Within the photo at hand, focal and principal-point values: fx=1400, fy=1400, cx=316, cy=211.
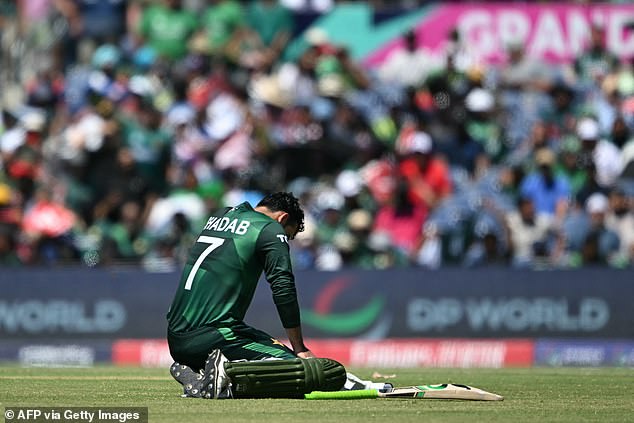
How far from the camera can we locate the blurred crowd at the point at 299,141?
1889 cm

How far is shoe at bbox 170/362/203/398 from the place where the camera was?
10.1m

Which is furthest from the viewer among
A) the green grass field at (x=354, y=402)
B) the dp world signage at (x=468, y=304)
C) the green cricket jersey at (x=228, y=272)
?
the dp world signage at (x=468, y=304)

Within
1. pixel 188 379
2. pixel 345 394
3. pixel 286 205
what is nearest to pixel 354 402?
pixel 345 394

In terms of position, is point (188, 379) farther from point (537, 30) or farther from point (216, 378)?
point (537, 30)

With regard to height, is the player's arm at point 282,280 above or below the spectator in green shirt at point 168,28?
below

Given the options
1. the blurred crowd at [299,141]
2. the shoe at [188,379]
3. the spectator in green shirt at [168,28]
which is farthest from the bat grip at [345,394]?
the spectator in green shirt at [168,28]

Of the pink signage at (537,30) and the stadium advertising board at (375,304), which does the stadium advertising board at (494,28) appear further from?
the stadium advertising board at (375,304)

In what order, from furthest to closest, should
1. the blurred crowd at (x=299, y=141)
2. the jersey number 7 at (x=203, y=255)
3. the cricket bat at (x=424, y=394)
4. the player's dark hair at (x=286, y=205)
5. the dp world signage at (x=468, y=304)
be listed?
the blurred crowd at (x=299, y=141), the dp world signage at (x=468, y=304), the player's dark hair at (x=286, y=205), the jersey number 7 at (x=203, y=255), the cricket bat at (x=424, y=394)

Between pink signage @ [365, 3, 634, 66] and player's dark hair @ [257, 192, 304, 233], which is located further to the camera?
pink signage @ [365, 3, 634, 66]

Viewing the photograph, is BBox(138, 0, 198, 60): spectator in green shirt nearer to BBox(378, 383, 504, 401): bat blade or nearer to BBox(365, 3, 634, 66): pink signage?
BBox(365, 3, 634, 66): pink signage

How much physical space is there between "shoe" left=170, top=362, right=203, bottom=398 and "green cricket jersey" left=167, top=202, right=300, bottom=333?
304 millimetres

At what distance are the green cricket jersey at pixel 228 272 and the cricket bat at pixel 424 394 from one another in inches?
35.4

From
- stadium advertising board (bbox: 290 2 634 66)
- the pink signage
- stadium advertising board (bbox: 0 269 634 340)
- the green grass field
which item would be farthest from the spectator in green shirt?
the green grass field

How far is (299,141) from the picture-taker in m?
20.6
